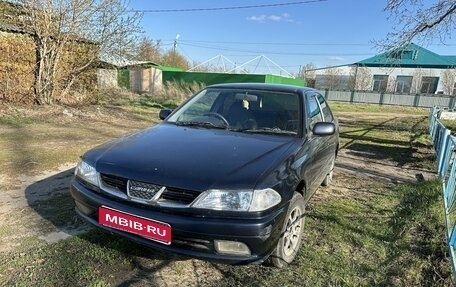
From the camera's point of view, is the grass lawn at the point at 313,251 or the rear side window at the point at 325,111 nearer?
the grass lawn at the point at 313,251

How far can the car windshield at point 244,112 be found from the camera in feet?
11.9

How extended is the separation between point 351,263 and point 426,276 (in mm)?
617

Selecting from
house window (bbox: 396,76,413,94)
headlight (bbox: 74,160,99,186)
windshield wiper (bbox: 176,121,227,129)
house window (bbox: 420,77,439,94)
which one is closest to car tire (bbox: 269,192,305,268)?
windshield wiper (bbox: 176,121,227,129)

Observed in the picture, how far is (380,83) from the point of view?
4731cm

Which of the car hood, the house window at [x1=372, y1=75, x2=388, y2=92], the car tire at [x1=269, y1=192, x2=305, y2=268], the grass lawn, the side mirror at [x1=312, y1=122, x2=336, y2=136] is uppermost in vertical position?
the house window at [x1=372, y1=75, x2=388, y2=92]

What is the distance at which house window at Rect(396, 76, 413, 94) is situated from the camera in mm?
45525

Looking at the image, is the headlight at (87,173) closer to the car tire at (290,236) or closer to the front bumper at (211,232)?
the front bumper at (211,232)

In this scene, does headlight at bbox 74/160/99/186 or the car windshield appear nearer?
headlight at bbox 74/160/99/186

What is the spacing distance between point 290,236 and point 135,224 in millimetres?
1319

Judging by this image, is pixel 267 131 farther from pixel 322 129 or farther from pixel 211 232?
pixel 211 232

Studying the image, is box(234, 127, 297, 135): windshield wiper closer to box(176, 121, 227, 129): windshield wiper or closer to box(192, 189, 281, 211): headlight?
box(176, 121, 227, 129): windshield wiper

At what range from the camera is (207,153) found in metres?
2.85

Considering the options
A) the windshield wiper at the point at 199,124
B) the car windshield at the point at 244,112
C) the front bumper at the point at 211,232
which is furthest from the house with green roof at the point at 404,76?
the front bumper at the point at 211,232

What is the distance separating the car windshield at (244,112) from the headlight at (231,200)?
1215 millimetres
